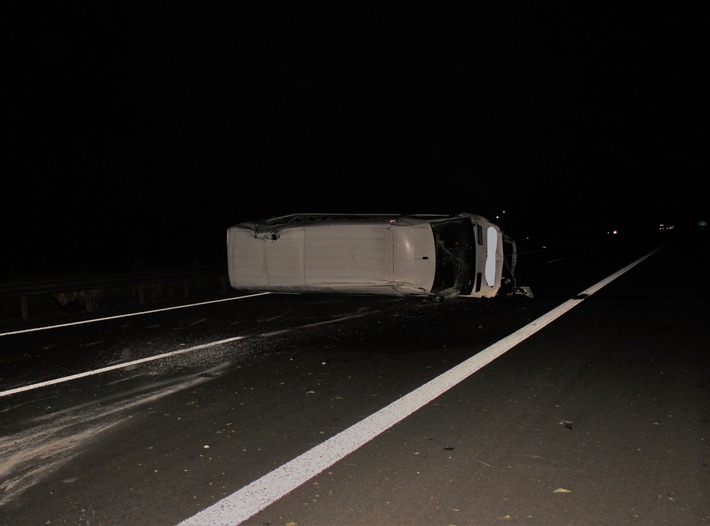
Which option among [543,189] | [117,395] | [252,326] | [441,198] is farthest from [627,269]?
[543,189]

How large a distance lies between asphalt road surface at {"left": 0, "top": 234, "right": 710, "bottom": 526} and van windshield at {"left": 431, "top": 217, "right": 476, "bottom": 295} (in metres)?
2.12

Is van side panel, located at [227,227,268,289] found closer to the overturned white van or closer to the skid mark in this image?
the overturned white van

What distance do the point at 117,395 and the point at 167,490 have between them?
2620mm

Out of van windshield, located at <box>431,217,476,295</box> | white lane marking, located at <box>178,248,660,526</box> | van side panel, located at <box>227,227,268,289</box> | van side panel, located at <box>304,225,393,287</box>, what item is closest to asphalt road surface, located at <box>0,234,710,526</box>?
white lane marking, located at <box>178,248,660,526</box>

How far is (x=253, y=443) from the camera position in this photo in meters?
4.96

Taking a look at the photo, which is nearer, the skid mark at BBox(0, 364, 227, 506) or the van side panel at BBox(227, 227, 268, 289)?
the skid mark at BBox(0, 364, 227, 506)

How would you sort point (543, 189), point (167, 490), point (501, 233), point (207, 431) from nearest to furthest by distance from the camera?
point (167, 490)
point (207, 431)
point (501, 233)
point (543, 189)

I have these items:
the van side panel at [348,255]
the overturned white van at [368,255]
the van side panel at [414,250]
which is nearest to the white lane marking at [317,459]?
the van side panel at [414,250]

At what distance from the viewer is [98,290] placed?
15086mm

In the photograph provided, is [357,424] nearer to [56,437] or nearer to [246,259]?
[56,437]

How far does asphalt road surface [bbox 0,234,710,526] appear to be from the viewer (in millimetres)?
3861

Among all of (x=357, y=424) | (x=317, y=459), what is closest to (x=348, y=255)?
(x=357, y=424)

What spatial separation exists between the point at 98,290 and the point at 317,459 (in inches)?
474

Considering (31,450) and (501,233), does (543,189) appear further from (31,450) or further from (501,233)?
(31,450)
